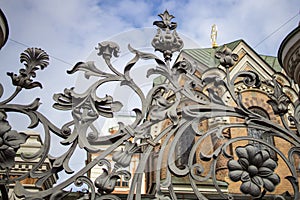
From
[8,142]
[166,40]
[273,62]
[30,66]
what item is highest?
[273,62]

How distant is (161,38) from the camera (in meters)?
2.90

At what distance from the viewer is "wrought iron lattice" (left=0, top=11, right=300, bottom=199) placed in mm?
2252

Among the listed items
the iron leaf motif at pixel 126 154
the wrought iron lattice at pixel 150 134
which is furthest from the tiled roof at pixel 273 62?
the iron leaf motif at pixel 126 154

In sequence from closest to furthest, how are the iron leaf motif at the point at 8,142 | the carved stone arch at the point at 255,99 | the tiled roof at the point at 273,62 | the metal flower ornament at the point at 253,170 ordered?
1. the iron leaf motif at the point at 8,142
2. the metal flower ornament at the point at 253,170
3. the carved stone arch at the point at 255,99
4. the tiled roof at the point at 273,62

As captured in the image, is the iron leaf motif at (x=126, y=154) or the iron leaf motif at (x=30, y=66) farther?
the iron leaf motif at (x=30, y=66)

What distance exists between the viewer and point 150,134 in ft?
8.21

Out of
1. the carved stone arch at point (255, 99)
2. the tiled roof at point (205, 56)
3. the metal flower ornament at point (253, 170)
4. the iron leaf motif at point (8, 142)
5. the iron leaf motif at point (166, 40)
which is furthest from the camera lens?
the carved stone arch at point (255, 99)

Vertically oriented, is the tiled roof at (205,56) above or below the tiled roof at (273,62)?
below

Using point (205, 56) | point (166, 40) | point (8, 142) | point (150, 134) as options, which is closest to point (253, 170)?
point (150, 134)

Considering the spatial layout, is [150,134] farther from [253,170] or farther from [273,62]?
[273,62]

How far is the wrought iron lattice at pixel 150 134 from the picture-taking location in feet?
7.39

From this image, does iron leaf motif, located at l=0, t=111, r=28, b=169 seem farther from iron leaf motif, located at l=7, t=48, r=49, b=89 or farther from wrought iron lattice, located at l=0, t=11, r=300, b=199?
Answer: iron leaf motif, located at l=7, t=48, r=49, b=89

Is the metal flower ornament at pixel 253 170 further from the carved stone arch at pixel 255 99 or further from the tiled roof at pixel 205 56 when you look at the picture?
the carved stone arch at pixel 255 99

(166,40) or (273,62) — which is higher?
(273,62)
